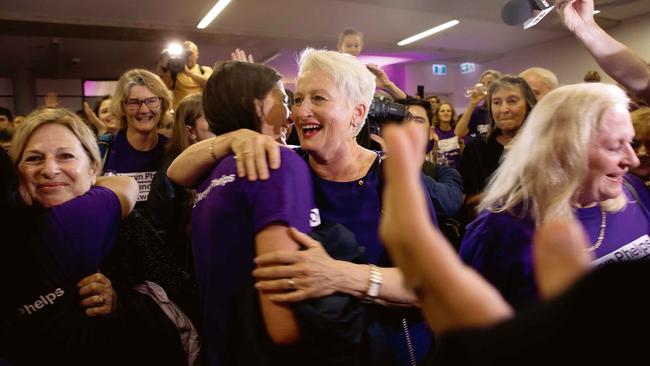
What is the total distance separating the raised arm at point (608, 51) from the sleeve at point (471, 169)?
1085 mm

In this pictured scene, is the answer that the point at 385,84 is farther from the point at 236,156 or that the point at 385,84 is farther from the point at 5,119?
the point at 5,119

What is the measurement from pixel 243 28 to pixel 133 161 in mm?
6933

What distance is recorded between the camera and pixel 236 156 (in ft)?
3.31

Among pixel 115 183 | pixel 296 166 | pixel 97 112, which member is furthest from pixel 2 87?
pixel 296 166

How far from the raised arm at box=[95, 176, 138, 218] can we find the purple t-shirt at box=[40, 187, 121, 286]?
64 mm

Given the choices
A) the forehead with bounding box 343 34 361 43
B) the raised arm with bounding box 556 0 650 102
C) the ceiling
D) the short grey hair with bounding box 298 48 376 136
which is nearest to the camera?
the short grey hair with bounding box 298 48 376 136

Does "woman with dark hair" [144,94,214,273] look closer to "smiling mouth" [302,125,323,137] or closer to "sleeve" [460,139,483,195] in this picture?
"smiling mouth" [302,125,323,137]

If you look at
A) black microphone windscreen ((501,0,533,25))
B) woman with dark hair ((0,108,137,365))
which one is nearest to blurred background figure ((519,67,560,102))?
black microphone windscreen ((501,0,533,25))

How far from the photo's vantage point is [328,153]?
4.73ft

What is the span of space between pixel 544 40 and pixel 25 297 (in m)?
12.2

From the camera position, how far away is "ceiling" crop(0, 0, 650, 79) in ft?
24.6

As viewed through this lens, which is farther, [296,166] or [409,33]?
[409,33]

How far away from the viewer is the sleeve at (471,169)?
2.66 m

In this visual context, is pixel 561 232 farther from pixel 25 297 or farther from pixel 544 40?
pixel 544 40
